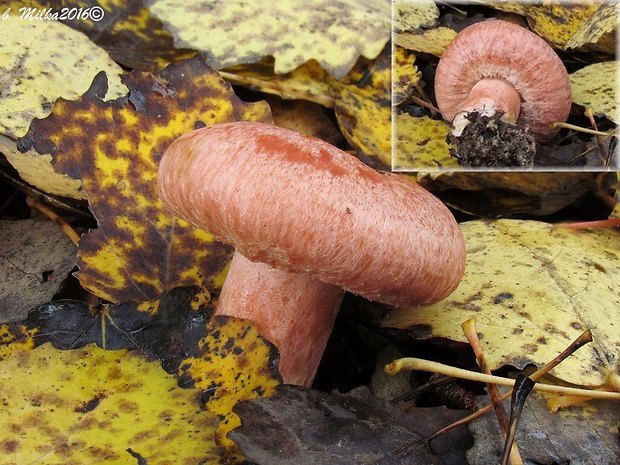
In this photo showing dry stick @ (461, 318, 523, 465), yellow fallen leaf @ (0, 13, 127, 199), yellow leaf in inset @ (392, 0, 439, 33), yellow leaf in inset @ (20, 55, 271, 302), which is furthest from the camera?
Result: yellow leaf in inset @ (392, 0, 439, 33)

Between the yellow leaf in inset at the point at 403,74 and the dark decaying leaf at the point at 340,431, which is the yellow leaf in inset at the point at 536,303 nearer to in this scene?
the dark decaying leaf at the point at 340,431

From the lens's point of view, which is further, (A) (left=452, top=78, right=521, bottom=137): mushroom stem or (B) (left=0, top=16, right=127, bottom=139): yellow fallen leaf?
(A) (left=452, top=78, right=521, bottom=137): mushroom stem

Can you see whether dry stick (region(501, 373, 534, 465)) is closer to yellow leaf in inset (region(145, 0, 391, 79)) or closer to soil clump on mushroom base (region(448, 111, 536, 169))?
soil clump on mushroom base (region(448, 111, 536, 169))

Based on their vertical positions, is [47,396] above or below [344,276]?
below

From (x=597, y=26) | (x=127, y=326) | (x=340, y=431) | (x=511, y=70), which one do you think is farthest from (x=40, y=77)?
(x=597, y=26)

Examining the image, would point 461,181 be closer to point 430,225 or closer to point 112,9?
point 430,225

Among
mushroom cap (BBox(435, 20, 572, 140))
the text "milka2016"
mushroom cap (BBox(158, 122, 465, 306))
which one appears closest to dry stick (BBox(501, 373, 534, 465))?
mushroom cap (BBox(158, 122, 465, 306))

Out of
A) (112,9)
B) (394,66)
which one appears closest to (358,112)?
(394,66)
